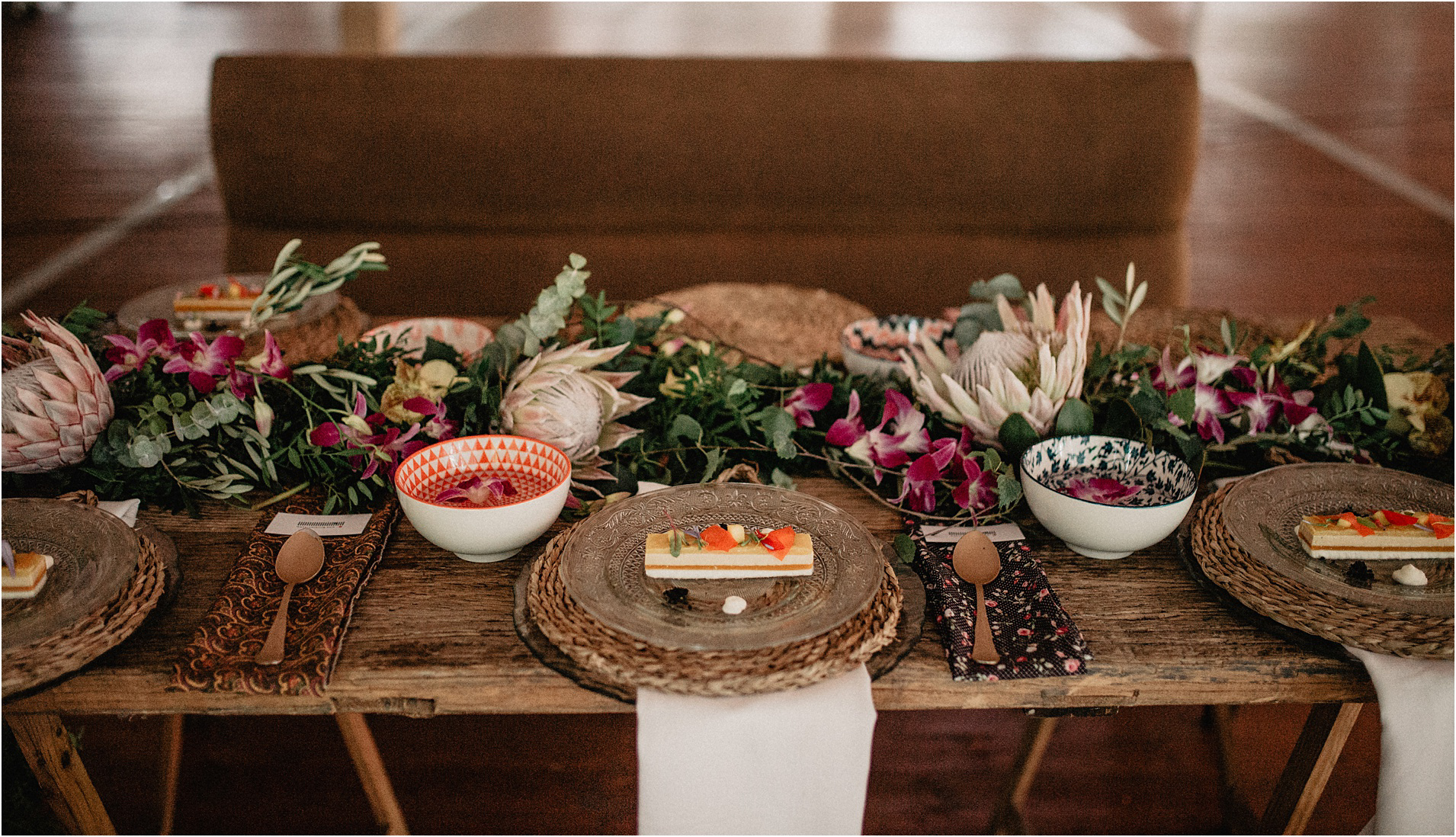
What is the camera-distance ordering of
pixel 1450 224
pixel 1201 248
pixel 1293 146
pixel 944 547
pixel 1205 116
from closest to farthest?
pixel 944 547, pixel 1201 248, pixel 1450 224, pixel 1293 146, pixel 1205 116

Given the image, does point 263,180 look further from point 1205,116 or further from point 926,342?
point 1205,116

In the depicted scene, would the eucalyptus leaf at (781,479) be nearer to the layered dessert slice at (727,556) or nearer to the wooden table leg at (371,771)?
the layered dessert slice at (727,556)

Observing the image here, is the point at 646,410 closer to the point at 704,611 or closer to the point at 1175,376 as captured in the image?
the point at 704,611

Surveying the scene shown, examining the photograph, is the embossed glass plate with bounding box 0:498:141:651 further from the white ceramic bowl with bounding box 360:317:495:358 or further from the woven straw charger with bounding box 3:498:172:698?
the white ceramic bowl with bounding box 360:317:495:358

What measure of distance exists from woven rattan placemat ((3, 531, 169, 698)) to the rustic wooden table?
2cm

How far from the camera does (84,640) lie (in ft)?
2.31

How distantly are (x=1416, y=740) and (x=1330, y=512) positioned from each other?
237 millimetres

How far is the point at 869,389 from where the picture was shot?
1.08 metres

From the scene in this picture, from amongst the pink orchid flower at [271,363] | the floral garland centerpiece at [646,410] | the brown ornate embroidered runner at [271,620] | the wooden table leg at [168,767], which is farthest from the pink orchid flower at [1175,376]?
the wooden table leg at [168,767]

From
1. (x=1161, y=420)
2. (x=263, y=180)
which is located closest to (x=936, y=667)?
(x=1161, y=420)

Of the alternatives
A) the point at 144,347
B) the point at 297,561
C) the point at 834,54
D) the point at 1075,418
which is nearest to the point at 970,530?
the point at 1075,418

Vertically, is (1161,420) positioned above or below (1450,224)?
above

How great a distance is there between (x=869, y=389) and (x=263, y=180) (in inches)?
66.0

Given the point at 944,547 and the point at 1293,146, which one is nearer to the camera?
the point at 944,547
